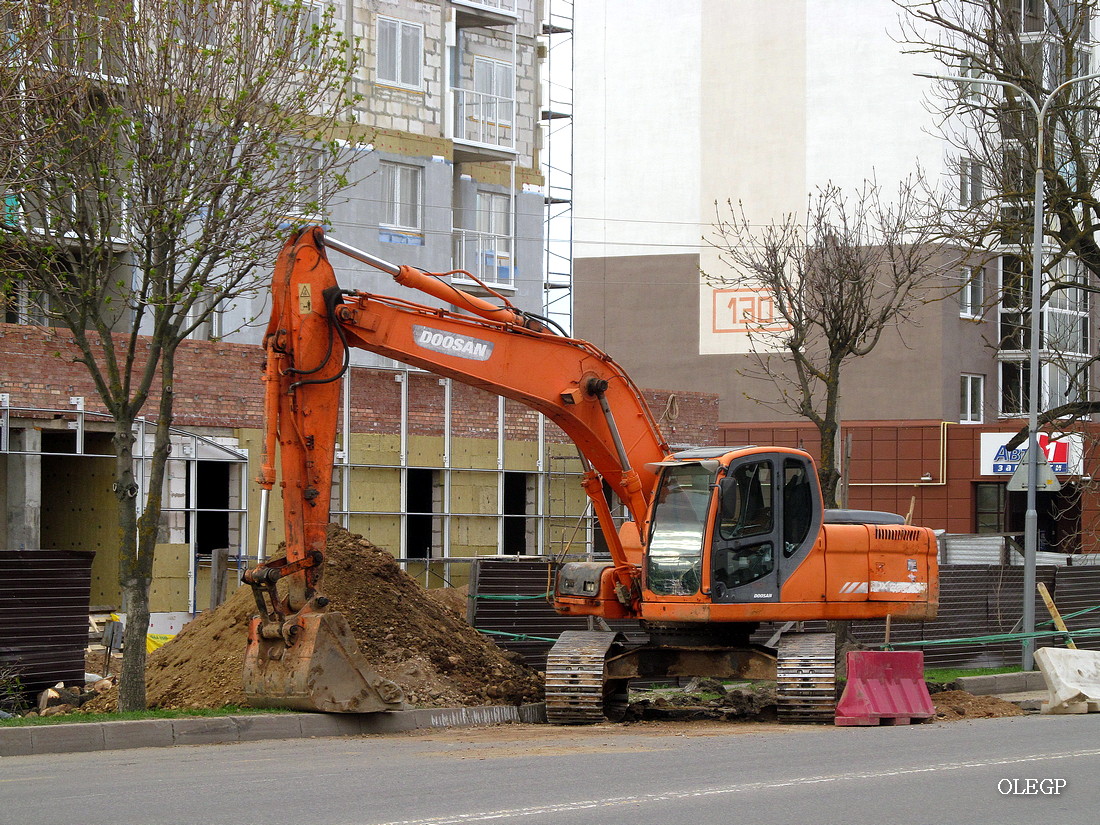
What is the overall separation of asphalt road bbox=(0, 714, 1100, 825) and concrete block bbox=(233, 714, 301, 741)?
0.39 m

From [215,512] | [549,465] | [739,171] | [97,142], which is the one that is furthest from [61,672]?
[739,171]

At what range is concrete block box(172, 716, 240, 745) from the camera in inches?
523

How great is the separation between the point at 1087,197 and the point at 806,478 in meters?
10.4

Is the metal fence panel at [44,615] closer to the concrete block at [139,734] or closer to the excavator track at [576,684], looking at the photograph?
the concrete block at [139,734]

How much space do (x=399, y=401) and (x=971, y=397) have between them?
21672mm

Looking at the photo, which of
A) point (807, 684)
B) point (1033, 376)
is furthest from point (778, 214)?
point (807, 684)

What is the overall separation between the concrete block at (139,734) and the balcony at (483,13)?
2971 centimetres

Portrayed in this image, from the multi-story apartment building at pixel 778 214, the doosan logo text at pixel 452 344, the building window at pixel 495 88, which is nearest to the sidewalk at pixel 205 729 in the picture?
the doosan logo text at pixel 452 344

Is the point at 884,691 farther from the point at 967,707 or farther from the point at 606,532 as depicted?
the point at 606,532

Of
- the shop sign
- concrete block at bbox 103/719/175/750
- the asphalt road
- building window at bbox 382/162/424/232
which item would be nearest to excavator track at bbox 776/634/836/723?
the asphalt road

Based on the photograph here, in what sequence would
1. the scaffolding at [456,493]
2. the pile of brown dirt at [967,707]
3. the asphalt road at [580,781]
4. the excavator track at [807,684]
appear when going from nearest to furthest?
the asphalt road at [580,781] < the excavator track at [807,684] < the pile of brown dirt at [967,707] < the scaffolding at [456,493]

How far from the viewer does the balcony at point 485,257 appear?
131 ft

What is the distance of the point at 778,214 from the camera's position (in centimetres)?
4681

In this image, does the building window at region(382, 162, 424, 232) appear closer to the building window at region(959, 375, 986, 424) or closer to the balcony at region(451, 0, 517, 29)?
the balcony at region(451, 0, 517, 29)
